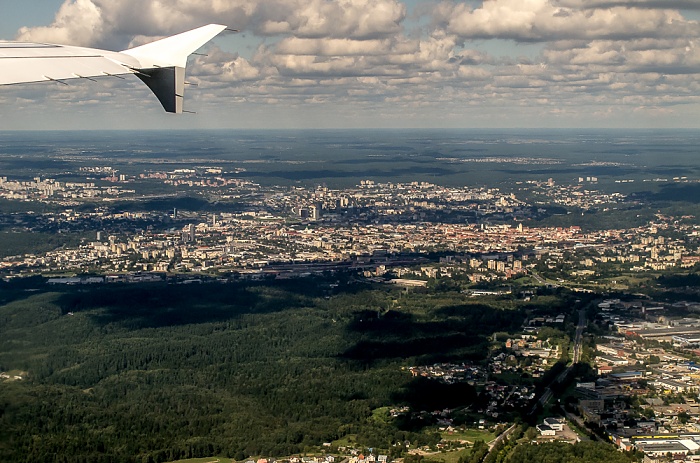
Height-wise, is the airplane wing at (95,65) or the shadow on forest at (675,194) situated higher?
the airplane wing at (95,65)

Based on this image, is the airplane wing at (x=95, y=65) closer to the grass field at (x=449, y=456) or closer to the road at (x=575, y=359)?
the grass field at (x=449, y=456)

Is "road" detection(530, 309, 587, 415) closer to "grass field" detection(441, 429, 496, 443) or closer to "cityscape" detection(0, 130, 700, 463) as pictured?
"cityscape" detection(0, 130, 700, 463)

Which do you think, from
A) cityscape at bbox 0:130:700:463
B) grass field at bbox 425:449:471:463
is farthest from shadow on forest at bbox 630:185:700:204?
grass field at bbox 425:449:471:463

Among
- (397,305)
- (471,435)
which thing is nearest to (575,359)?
(471,435)

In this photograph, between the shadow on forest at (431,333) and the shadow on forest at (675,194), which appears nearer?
the shadow on forest at (431,333)

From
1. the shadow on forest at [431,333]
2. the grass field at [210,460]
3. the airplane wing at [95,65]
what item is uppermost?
the airplane wing at [95,65]

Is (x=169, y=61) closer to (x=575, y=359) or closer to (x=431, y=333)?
(x=575, y=359)

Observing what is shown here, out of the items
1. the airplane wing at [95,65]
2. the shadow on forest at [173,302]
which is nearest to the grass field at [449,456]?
the airplane wing at [95,65]

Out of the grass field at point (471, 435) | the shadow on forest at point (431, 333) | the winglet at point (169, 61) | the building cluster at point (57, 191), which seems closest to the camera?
the winglet at point (169, 61)
